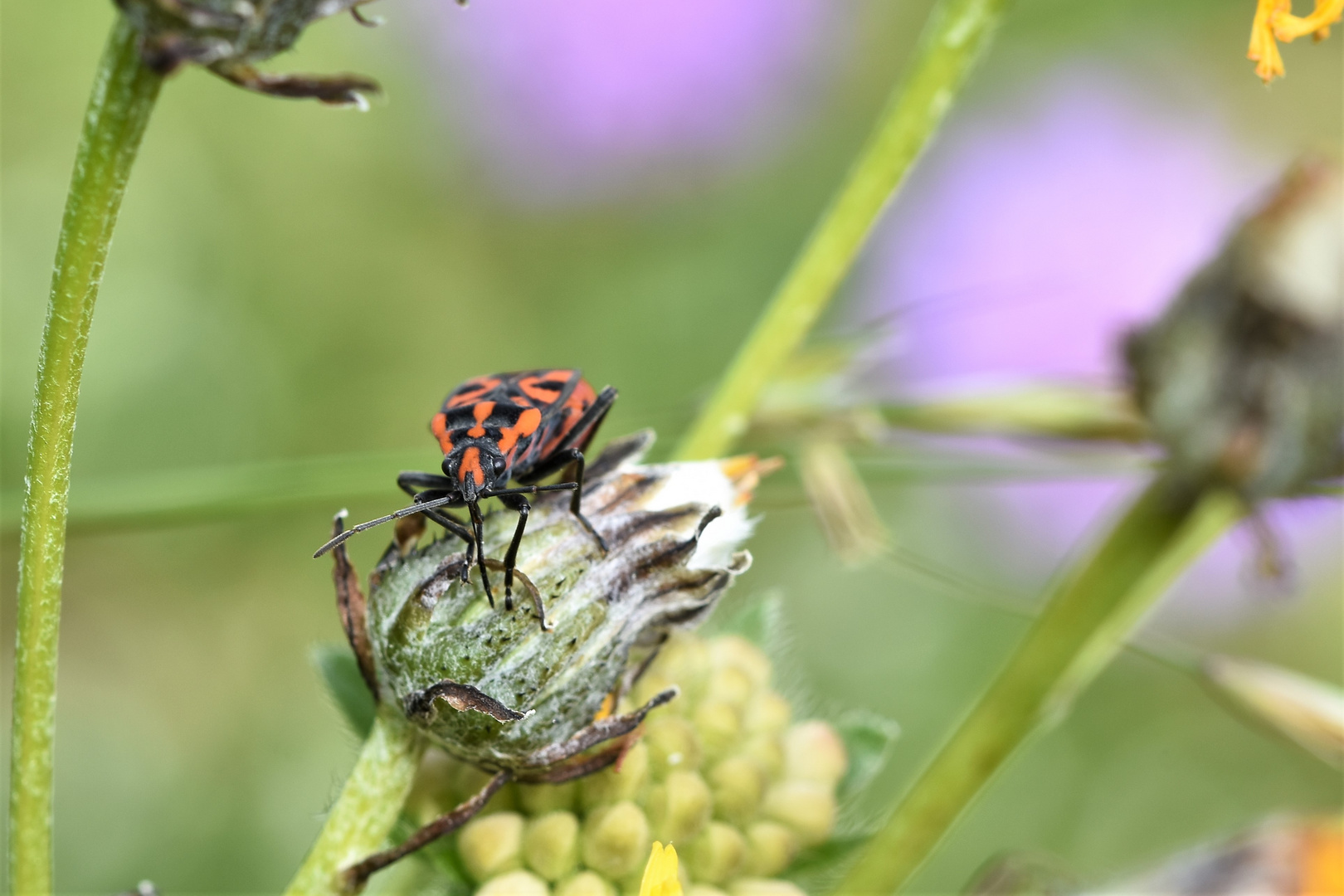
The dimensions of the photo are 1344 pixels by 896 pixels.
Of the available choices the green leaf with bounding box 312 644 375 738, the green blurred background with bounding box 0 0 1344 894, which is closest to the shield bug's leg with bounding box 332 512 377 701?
the green leaf with bounding box 312 644 375 738

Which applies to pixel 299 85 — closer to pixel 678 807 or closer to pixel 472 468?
pixel 472 468

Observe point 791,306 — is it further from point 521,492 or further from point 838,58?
point 838,58

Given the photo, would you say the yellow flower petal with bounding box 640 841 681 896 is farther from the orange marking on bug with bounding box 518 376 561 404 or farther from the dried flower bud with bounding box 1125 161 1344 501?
the dried flower bud with bounding box 1125 161 1344 501

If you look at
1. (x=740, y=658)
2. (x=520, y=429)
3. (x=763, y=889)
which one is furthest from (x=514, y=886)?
(x=520, y=429)

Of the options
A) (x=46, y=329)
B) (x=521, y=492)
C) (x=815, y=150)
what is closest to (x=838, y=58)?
(x=815, y=150)

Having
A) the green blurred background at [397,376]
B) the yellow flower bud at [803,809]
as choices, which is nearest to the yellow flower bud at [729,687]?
the yellow flower bud at [803,809]

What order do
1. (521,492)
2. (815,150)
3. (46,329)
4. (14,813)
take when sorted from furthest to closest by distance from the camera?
1. (815,150)
2. (521,492)
3. (14,813)
4. (46,329)

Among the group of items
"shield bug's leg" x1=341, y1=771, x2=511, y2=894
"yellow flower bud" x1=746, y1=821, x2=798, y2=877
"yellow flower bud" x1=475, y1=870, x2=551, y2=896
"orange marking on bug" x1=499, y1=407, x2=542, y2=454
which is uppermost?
"orange marking on bug" x1=499, y1=407, x2=542, y2=454
